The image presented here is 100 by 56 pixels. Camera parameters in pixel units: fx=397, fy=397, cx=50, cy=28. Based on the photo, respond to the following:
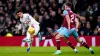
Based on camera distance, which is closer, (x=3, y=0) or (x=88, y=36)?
(x=88, y=36)

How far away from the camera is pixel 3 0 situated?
26109 mm

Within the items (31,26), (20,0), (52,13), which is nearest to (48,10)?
(52,13)

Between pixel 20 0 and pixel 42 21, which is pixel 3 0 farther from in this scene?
pixel 42 21

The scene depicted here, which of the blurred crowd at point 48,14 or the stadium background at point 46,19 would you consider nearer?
the stadium background at point 46,19

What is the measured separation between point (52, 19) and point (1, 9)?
140 inches

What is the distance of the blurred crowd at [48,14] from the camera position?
76.5ft

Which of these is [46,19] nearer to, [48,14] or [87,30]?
[48,14]

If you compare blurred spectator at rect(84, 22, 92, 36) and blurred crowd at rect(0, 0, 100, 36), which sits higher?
blurred crowd at rect(0, 0, 100, 36)

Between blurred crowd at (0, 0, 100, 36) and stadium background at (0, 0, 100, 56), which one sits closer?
stadium background at (0, 0, 100, 56)

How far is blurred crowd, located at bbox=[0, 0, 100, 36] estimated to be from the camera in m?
23.3

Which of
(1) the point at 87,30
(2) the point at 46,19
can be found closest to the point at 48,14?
(2) the point at 46,19

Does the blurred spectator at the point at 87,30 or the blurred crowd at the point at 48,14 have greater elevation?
the blurred crowd at the point at 48,14

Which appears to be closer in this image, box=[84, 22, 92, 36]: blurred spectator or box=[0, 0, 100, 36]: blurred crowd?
box=[84, 22, 92, 36]: blurred spectator

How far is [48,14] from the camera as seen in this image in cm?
2416
